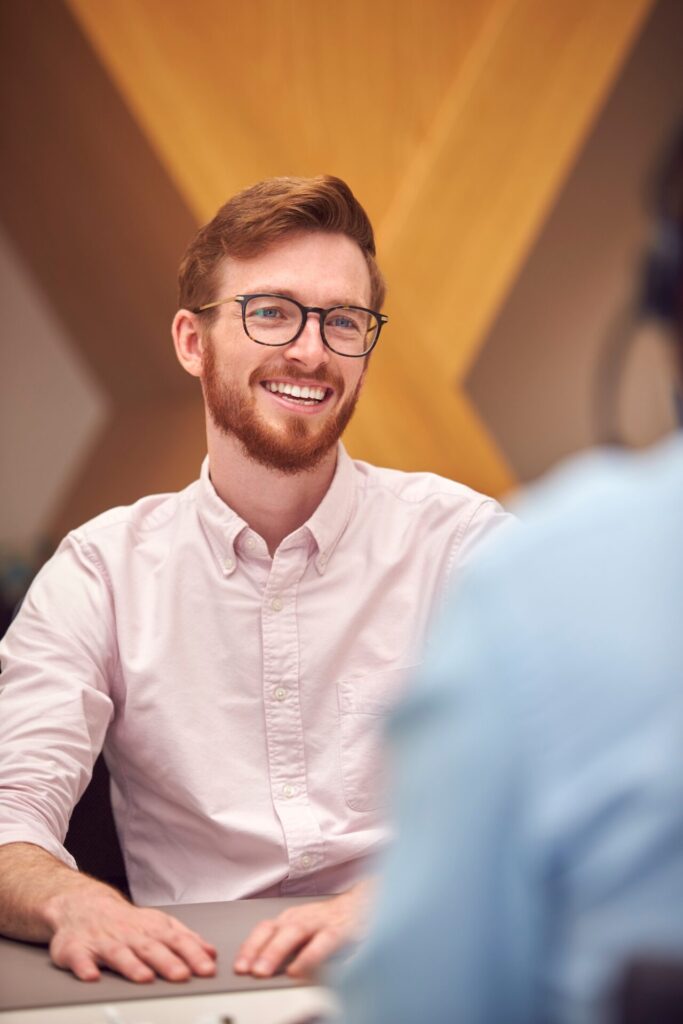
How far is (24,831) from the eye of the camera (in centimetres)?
121

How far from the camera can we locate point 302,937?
99 centimetres

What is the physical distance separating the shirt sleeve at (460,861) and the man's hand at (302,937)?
506 millimetres

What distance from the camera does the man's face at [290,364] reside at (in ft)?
5.05

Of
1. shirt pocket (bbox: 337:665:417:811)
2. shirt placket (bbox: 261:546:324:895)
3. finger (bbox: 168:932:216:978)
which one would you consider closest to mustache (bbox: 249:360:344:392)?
shirt placket (bbox: 261:546:324:895)

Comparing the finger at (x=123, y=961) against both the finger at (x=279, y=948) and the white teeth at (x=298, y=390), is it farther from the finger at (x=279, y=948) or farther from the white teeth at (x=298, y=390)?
the white teeth at (x=298, y=390)

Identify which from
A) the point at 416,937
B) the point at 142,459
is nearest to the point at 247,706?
the point at 416,937

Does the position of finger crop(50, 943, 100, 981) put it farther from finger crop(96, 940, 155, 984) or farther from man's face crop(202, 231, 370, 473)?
man's face crop(202, 231, 370, 473)

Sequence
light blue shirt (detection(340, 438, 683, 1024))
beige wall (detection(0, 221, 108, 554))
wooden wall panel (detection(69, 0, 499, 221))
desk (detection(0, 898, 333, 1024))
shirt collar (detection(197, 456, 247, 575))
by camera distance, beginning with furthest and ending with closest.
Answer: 1. beige wall (detection(0, 221, 108, 554))
2. wooden wall panel (detection(69, 0, 499, 221))
3. shirt collar (detection(197, 456, 247, 575))
4. desk (detection(0, 898, 333, 1024))
5. light blue shirt (detection(340, 438, 683, 1024))

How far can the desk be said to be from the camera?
0.85 metres

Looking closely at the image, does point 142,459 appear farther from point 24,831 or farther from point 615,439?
point 24,831

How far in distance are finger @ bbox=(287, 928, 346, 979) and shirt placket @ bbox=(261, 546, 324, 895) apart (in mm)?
362

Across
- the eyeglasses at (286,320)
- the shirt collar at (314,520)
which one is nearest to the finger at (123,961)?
the shirt collar at (314,520)

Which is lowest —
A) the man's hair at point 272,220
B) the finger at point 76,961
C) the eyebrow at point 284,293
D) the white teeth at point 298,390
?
the finger at point 76,961

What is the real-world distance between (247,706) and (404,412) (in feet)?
4.63
